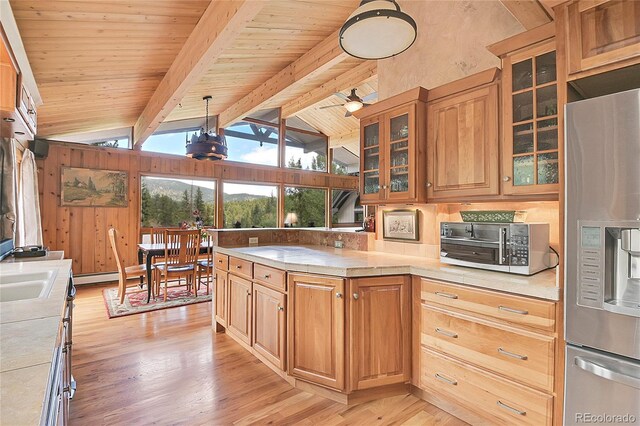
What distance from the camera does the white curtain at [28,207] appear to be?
4039 millimetres

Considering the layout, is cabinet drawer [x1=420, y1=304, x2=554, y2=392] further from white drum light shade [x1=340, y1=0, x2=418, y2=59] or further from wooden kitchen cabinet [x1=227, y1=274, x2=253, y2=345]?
white drum light shade [x1=340, y1=0, x2=418, y2=59]

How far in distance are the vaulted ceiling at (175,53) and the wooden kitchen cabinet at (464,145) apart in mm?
561

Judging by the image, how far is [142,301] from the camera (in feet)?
14.8

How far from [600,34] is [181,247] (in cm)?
469

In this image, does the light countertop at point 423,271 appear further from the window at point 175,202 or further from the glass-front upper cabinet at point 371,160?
the window at point 175,202

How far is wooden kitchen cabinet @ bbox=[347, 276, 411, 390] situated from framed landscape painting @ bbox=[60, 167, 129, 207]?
18.0 ft

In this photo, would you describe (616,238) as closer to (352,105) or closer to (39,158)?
(352,105)

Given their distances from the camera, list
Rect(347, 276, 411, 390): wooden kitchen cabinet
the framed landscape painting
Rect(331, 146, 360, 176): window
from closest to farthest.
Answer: Rect(347, 276, 411, 390): wooden kitchen cabinet
the framed landscape painting
Rect(331, 146, 360, 176): window

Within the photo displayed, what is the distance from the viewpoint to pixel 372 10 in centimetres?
171

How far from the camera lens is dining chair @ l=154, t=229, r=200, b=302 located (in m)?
4.54

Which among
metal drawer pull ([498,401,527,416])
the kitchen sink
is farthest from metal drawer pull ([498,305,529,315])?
the kitchen sink

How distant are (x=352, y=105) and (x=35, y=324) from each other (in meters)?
4.16

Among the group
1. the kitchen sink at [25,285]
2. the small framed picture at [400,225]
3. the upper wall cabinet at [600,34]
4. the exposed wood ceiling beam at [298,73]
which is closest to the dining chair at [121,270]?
the kitchen sink at [25,285]

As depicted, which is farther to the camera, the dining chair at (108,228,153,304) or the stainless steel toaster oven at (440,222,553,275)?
the dining chair at (108,228,153,304)
